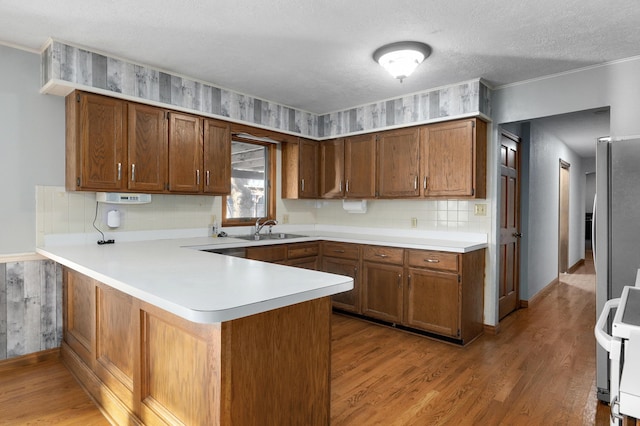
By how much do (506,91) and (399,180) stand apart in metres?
1.32

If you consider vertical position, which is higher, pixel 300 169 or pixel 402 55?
pixel 402 55

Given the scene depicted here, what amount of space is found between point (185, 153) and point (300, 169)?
1.54 meters

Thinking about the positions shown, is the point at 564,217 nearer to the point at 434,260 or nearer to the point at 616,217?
the point at 434,260

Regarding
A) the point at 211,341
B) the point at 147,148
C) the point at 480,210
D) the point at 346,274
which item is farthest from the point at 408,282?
the point at 147,148

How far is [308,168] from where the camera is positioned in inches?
182

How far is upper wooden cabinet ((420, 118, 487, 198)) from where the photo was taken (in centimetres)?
342

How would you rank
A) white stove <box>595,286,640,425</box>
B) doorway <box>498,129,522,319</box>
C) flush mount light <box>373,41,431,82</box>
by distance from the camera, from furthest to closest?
doorway <box>498,129,522,319</box> < flush mount light <box>373,41,431,82</box> < white stove <box>595,286,640,425</box>

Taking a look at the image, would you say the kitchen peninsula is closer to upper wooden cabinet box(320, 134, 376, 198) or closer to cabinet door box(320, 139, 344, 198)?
upper wooden cabinet box(320, 134, 376, 198)

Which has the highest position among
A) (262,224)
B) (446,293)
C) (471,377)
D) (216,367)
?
(262,224)

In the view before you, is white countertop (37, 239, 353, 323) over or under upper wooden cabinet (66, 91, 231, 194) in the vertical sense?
under

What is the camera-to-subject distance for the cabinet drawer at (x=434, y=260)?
3.27 meters

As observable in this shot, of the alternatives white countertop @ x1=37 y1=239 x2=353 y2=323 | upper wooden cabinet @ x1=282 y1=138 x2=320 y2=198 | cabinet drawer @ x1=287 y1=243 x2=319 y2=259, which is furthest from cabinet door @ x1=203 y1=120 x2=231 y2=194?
white countertop @ x1=37 y1=239 x2=353 y2=323

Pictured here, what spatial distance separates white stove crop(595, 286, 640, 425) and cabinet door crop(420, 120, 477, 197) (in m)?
2.11

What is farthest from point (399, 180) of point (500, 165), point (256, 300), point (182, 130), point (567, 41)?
point (256, 300)
